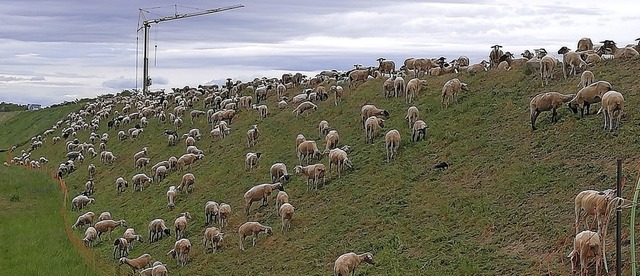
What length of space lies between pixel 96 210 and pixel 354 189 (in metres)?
16.4

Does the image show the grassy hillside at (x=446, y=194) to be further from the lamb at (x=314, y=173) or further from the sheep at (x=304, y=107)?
the sheep at (x=304, y=107)

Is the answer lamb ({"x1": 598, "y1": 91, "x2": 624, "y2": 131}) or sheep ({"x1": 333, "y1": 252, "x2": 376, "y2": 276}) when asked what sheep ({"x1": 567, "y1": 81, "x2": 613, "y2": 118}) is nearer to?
lamb ({"x1": 598, "y1": 91, "x2": 624, "y2": 131})

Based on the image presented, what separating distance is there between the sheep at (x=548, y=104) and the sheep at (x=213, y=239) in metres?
10.9

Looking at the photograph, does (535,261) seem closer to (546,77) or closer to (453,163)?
(453,163)

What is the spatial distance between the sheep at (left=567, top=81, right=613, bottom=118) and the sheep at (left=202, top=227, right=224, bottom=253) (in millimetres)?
12094

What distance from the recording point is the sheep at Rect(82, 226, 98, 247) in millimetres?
28500

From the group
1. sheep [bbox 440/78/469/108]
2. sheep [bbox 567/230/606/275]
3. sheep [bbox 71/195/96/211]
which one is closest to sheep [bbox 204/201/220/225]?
sheep [bbox 440/78/469/108]

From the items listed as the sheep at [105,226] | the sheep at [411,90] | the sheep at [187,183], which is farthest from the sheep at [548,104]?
the sheep at [105,226]

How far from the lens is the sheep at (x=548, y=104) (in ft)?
79.0

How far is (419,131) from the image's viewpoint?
27.9m

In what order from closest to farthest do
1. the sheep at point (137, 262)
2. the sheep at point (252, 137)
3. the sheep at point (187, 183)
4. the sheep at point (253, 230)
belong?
the sheep at point (253, 230), the sheep at point (137, 262), the sheep at point (187, 183), the sheep at point (252, 137)

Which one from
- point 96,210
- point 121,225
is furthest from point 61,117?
point 121,225

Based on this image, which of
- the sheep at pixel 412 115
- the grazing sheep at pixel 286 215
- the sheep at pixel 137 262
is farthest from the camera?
the sheep at pixel 412 115

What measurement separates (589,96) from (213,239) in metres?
12.7
